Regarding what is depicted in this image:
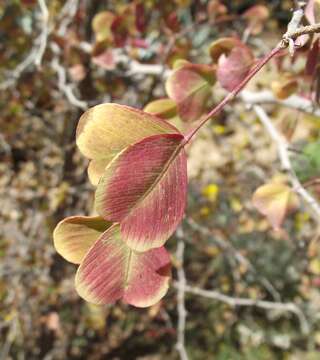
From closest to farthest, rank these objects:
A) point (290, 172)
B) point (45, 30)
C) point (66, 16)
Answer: point (290, 172) → point (45, 30) → point (66, 16)

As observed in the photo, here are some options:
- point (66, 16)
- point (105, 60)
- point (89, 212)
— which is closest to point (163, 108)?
point (105, 60)

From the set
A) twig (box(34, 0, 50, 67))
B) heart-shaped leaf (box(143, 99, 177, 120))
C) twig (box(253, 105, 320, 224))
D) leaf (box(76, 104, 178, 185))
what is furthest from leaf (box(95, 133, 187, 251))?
twig (box(34, 0, 50, 67))

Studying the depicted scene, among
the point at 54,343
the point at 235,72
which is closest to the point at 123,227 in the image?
the point at 235,72

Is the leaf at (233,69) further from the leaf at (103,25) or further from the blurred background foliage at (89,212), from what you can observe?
the blurred background foliage at (89,212)

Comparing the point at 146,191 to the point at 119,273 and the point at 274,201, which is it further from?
the point at 274,201

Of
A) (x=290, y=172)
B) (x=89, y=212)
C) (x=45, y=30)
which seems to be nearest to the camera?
(x=290, y=172)

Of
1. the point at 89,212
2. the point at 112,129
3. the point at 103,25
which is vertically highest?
the point at 112,129
